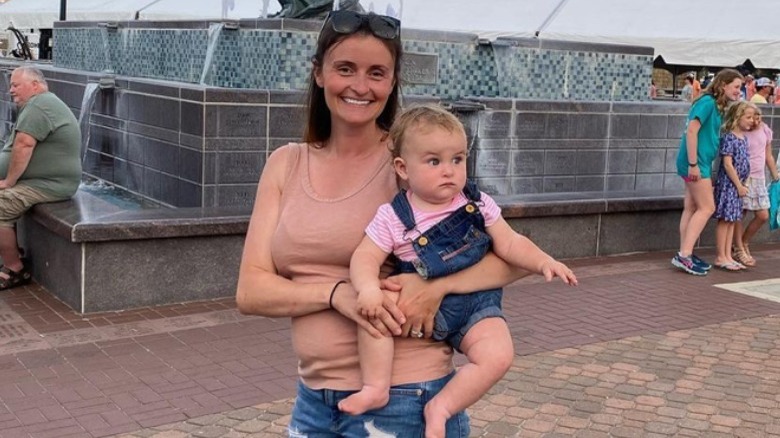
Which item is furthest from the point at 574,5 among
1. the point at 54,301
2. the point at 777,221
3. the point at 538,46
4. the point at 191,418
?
the point at 191,418

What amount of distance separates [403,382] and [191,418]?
2984 millimetres

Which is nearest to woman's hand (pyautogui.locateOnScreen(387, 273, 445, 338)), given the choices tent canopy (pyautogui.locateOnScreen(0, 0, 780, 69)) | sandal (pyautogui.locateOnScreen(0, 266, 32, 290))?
sandal (pyautogui.locateOnScreen(0, 266, 32, 290))

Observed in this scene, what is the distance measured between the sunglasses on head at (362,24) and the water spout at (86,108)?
28.5ft

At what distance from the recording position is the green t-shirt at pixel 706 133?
30.8 ft

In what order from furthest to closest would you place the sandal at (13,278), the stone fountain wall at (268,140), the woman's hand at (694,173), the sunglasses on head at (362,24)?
the woman's hand at (694,173) → the stone fountain wall at (268,140) → the sandal at (13,278) → the sunglasses on head at (362,24)

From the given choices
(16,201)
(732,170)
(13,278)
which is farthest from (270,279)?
(732,170)

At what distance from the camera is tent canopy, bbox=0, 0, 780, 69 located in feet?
55.7

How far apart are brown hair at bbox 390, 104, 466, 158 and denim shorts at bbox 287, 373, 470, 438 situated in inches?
24.0

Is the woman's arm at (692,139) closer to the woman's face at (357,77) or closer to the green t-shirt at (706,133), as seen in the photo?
the green t-shirt at (706,133)

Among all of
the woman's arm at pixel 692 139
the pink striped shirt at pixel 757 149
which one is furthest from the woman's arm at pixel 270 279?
the pink striped shirt at pixel 757 149

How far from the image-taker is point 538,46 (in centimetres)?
1157

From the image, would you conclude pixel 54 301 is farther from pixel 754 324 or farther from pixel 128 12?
pixel 128 12

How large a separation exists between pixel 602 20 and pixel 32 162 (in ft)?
39.6

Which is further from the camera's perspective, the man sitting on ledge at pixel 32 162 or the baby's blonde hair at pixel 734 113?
the baby's blonde hair at pixel 734 113
